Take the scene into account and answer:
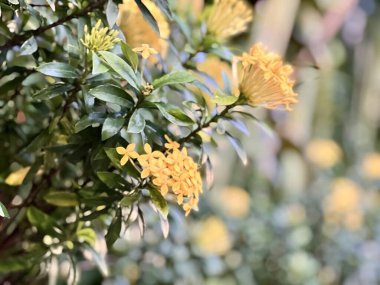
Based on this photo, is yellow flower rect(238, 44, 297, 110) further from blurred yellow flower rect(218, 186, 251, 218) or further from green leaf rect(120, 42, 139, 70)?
blurred yellow flower rect(218, 186, 251, 218)

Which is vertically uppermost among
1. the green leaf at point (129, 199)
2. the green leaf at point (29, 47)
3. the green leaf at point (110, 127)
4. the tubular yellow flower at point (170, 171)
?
the green leaf at point (29, 47)

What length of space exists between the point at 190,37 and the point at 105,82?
0.14 m

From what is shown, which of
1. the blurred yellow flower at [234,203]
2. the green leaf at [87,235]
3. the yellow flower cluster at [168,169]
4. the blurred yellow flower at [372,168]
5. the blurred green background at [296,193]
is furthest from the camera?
the blurred yellow flower at [372,168]

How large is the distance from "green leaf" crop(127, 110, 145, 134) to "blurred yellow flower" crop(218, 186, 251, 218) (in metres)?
0.74

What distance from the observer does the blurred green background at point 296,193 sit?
0.89 metres

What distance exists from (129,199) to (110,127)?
2.1 inches

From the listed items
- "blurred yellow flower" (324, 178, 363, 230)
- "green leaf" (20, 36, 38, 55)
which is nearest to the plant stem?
"green leaf" (20, 36, 38, 55)

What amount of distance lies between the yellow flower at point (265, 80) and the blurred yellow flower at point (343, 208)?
0.78 m

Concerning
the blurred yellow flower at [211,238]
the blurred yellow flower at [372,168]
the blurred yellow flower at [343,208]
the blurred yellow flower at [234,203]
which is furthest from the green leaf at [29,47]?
the blurred yellow flower at [372,168]

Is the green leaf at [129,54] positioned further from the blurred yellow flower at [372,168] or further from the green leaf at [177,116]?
the blurred yellow flower at [372,168]

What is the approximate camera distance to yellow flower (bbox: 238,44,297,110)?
1.31ft

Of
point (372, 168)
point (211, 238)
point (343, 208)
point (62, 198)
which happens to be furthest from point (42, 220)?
point (372, 168)

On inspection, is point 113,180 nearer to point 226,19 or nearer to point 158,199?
point 158,199

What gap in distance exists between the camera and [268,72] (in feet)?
1.30
